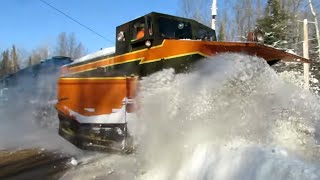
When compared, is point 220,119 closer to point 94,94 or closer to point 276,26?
point 94,94

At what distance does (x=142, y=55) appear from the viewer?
7.64 meters

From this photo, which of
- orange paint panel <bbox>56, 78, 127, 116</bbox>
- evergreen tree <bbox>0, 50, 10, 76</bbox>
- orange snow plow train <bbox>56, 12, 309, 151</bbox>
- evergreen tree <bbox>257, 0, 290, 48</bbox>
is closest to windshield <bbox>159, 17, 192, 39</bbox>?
orange snow plow train <bbox>56, 12, 309, 151</bbox>

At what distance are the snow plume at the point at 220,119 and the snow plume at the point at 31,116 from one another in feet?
12.6

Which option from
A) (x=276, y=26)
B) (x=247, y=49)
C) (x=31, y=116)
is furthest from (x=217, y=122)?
(x=276, y=26)

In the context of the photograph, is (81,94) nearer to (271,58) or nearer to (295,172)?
(271,58)

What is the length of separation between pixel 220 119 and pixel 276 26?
82.4 feet

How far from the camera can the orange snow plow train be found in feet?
22.9

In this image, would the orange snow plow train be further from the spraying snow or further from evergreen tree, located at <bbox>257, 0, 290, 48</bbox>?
evergreen tree, located at <bbox>257, 0, 290, 48</bbox>

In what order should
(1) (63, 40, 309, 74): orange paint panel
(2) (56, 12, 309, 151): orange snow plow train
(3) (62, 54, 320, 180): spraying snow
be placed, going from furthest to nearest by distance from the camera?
(2) (56, 12, 309, 151): orange snow plow train
(1) (63, 40, 309, 74): orange paint panel
(3) (62, 54, 320, 180): spraying snow

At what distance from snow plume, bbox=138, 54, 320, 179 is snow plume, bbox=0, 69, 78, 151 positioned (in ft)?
12.6

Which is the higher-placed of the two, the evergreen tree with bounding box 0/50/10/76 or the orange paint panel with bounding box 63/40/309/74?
the evergreen tree with bounding box 0/50/10/76

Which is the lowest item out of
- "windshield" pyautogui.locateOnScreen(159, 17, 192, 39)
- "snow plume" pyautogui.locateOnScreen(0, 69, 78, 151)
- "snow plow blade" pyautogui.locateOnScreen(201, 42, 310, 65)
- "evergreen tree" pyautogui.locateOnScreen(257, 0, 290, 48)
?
"snow plume" pyautogui.locateOnScreen(0, 69, 78, 151)

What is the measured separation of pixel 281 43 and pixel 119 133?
75.5 ft

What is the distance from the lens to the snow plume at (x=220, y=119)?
5031mm
